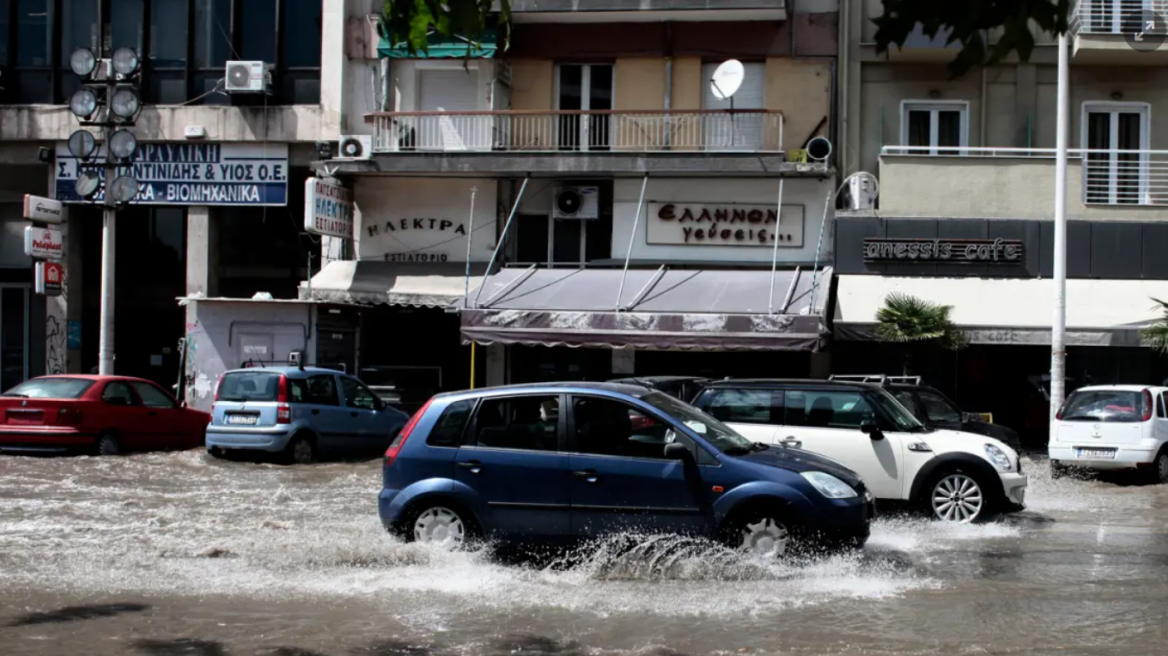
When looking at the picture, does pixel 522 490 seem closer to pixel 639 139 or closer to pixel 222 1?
pixel 639 139

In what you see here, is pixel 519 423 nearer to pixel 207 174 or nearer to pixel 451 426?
pixel 451 426

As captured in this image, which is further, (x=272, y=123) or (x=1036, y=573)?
(x=272, y=123)

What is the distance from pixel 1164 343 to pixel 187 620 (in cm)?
1689

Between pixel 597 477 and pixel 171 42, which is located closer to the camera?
pixel 597 477

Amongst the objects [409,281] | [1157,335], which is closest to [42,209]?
[409,281]

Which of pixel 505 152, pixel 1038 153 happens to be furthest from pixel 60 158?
pixel 1038 153

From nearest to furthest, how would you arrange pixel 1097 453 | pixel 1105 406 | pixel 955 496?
pixel 955 496, pixel 1097 453, pixel 1105 406

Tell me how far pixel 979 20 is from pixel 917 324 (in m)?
16.8

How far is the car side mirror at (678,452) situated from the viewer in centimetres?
955

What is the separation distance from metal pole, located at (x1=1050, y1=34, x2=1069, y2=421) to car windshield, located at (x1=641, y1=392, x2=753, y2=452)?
1174cm

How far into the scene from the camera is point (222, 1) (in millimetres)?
26672

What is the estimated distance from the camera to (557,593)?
915 cm

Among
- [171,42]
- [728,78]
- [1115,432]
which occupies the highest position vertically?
[171,42]

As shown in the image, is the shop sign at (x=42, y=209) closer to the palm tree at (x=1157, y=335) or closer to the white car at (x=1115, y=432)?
the white car at (x=1115, y=432)
